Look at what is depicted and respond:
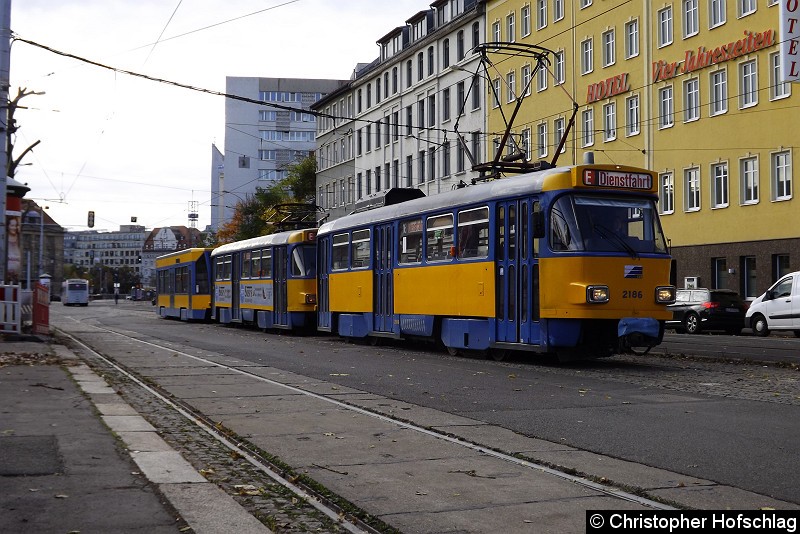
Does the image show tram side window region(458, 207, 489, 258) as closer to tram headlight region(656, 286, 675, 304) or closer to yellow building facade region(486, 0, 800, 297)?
tram headlight region(656, 286, 675, 304)

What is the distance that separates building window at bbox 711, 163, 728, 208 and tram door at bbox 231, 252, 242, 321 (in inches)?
750

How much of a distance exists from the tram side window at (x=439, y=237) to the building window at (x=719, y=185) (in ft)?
75.8

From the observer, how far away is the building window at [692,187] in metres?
42.0

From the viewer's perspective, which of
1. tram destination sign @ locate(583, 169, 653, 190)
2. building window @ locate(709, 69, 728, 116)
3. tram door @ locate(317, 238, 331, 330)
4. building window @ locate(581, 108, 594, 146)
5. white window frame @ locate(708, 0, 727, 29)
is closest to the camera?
tram destination sign @ locate(583, 169, 653, 190)

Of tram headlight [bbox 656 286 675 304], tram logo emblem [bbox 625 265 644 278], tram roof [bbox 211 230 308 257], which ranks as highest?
tram roof [bbox 211 230 308 257]

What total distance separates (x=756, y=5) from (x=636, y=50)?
7.81 metres

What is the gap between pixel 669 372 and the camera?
15.7 meters

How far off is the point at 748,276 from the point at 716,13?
1039 centimetres

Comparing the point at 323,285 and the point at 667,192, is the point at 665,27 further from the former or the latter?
the point at 323,285

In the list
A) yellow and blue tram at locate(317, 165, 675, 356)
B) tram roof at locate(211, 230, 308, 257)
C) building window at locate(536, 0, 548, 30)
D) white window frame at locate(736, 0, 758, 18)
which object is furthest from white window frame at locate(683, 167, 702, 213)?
yellow and blue tram at locate(317, 165, 675, 356)

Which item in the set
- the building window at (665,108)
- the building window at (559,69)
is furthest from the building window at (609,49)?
the building window at (665,108)

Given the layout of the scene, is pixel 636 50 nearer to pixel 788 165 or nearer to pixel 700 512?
pixel 788 165

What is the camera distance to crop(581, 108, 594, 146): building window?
158 feet

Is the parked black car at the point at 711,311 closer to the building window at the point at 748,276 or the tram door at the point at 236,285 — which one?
the building window at the point at 748,276
